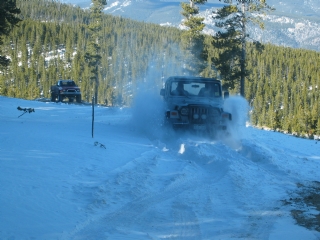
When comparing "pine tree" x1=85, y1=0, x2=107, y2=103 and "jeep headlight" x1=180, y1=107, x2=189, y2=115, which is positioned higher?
"pine tree" x1=85, y1=0, x2=107, y2=103

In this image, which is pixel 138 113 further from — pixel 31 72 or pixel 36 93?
pixel 31 72

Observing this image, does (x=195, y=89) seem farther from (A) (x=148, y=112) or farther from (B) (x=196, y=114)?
(A) (x=148, y=112)

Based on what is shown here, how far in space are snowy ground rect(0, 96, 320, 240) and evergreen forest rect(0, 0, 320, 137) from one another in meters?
85.6

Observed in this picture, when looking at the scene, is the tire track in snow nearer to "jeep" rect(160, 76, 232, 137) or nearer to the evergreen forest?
"jeep" rect(160, 76, 232, 137)

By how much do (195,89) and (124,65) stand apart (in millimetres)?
116502

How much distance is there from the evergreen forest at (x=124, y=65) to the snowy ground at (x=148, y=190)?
281 ft

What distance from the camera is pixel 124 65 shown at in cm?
12962

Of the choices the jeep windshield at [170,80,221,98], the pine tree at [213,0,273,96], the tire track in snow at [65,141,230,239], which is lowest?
the tire track in snow at [65,141,230,239]

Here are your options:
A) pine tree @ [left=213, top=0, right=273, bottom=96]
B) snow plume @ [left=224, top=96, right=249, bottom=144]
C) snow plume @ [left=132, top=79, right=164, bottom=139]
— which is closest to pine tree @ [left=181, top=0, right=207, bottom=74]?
pine tree @ [left=213, top=0, right=273, bottom=96]

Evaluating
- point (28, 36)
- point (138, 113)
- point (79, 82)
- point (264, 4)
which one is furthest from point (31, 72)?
point (138, 113)

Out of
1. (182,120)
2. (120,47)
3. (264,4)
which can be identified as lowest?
(182,120)

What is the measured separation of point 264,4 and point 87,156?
2372cm

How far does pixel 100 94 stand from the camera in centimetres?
11494

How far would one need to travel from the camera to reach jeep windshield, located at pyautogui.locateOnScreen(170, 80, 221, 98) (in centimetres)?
1489
